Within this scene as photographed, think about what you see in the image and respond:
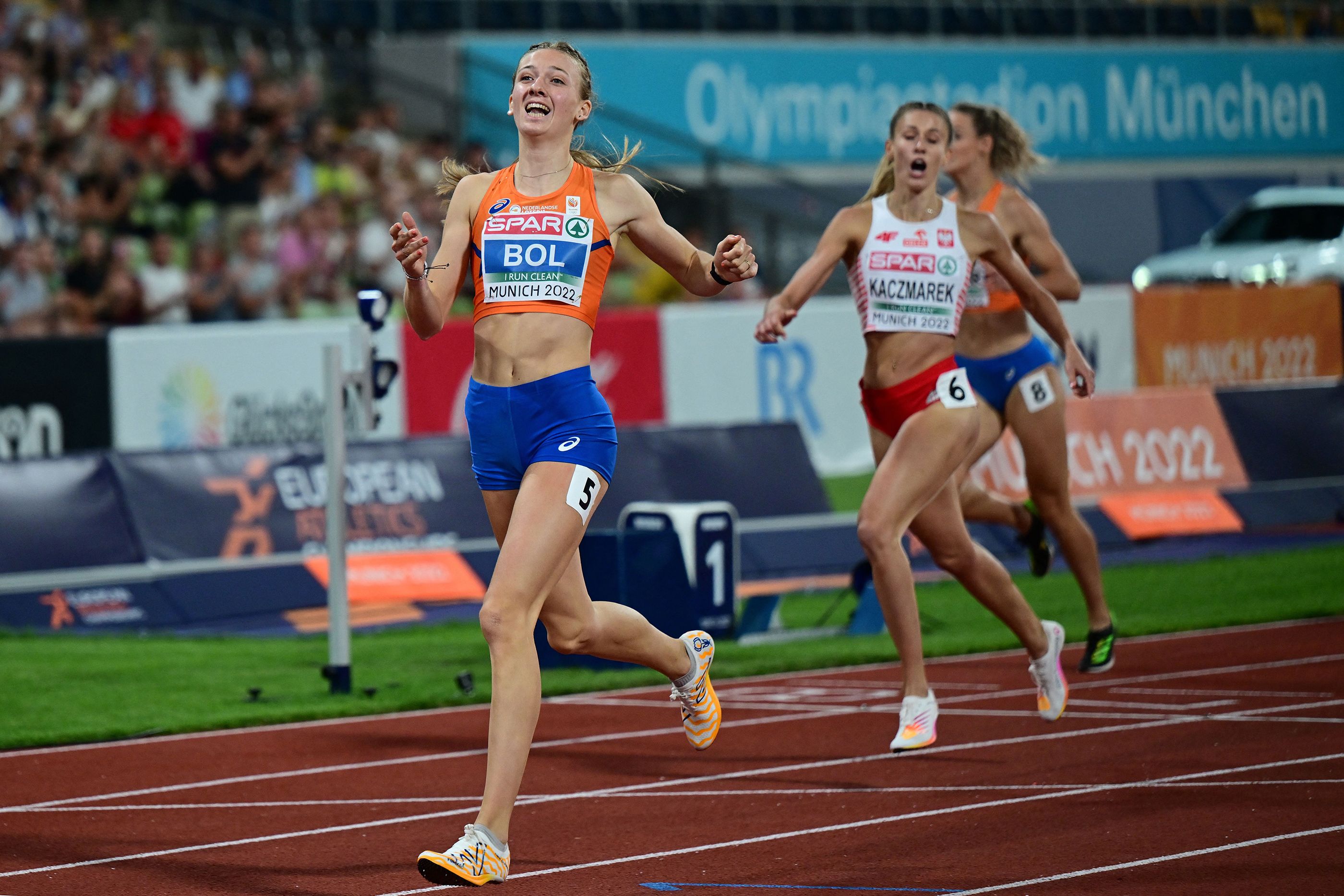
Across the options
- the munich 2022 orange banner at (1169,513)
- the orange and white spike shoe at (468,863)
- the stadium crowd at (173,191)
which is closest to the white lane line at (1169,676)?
the orange and white spike shoe at (468,863)

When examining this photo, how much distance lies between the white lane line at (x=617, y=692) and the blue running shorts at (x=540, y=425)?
11.5 feet

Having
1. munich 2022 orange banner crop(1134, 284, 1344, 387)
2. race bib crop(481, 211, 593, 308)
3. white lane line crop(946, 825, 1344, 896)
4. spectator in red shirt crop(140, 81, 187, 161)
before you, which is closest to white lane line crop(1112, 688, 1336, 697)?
white lane line crop(946, 825, 1344, 896)

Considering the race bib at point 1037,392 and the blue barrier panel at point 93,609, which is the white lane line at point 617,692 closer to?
the race bib at point 1037,392

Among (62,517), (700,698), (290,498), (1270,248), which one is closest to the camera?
(700,698)

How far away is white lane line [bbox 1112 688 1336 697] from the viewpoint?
9.04 metres

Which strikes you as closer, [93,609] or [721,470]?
[93,609]

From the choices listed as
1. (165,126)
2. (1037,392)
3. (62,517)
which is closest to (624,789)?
(1037,392)

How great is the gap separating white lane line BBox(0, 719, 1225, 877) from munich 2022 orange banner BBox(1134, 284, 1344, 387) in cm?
1204

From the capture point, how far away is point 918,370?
7859mm

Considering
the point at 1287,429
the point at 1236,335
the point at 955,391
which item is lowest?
the point at 1287,429

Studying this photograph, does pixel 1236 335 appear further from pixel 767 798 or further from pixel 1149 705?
pixel 767 798

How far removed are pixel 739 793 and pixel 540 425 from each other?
2008 mm

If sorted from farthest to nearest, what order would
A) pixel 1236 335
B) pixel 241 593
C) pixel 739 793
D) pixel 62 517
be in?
pixel 1236 335 → pixel 241 593 → pixel 62 517 → pixel 739 793

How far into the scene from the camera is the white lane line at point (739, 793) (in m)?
6.99
